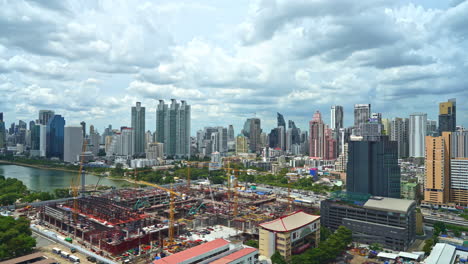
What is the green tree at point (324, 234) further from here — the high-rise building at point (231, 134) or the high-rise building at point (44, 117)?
the high-rise building at point (231, 134)

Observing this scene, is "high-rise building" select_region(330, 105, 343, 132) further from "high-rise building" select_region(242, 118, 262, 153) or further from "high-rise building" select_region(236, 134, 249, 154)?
"high-rise building" select_region(236, 134, 249, 154)

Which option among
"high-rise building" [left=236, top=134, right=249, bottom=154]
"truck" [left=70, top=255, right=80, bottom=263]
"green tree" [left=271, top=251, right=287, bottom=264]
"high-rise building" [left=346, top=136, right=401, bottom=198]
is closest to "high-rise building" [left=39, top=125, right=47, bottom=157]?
"high-rise building" [left=236, top=134, right=249, bottom=154]

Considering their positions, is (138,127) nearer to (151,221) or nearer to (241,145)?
(241,145)

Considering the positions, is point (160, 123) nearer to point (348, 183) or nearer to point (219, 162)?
point (219, 162)

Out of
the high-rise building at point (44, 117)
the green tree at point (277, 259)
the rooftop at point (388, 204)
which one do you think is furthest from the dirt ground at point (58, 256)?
the high-rise building at point (44, 117)

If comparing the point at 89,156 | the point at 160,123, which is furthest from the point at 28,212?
the point at 160,123

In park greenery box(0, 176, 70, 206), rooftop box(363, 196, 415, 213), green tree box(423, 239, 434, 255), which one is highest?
rooftop box(363, 196, 415, 213)
